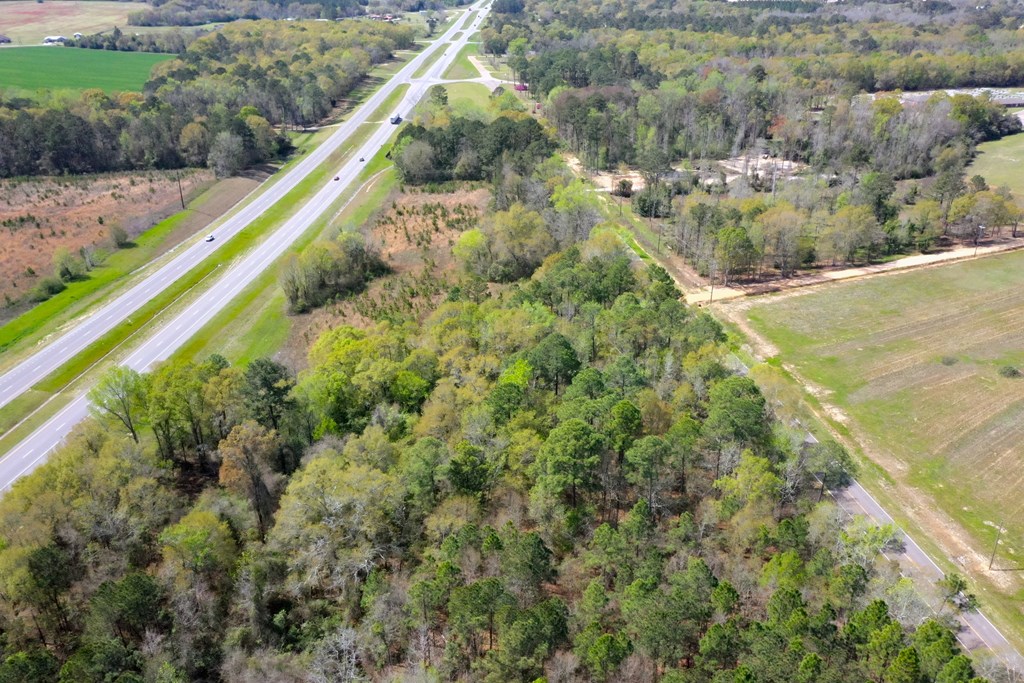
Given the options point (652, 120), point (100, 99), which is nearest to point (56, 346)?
point (100, 99)

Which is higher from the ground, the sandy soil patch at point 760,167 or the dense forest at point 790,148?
the dense forest at point 790,148

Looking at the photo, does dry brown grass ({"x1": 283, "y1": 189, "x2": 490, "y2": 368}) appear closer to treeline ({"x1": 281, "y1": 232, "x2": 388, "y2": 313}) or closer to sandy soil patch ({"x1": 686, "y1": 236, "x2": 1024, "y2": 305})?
treeline ({"x1": 281, "y1": 232, "x2": 388, "y2": 313})

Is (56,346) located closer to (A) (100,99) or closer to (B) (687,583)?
(B) (687,583)

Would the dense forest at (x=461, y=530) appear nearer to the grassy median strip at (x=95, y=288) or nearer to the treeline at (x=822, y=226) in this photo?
the grassy median strip at (x=95, y=288)

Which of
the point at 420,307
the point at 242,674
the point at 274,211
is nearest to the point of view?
the point at 242,674

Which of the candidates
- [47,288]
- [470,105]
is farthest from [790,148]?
[47,288]

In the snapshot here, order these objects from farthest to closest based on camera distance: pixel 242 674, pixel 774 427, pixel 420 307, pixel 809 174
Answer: pixel 809 174 → pixel 420 307 → pixel 774 427 → pixel 242 674

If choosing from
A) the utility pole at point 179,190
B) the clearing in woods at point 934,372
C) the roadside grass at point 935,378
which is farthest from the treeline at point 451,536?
the utility pole at point 179,190

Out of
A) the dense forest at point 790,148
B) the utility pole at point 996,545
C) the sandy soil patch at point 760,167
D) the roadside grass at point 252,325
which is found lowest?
the utility pole at point 996,545
